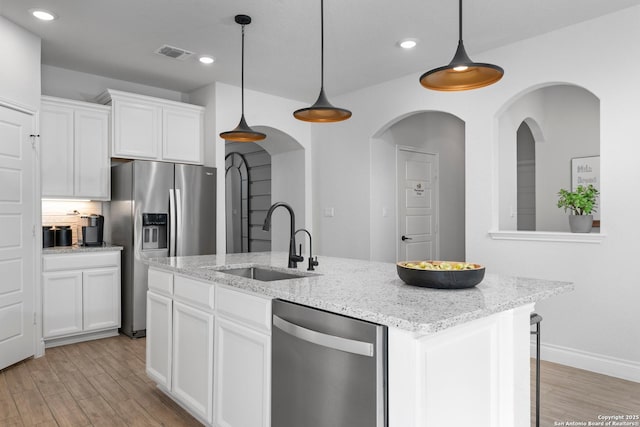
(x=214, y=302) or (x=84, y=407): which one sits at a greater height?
(x=214, y=302)

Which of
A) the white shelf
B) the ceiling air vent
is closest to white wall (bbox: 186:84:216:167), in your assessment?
the ceiling air vent

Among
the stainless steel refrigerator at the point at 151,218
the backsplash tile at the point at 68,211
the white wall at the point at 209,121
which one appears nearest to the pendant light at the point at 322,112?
the stainless steel refrigerator at the point at 151,218

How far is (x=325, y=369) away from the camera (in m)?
1.63

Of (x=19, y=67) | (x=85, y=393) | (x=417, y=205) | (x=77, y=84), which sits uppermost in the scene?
(x=77, y=84)

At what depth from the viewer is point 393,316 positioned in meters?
1.37

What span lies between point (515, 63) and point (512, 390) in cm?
302

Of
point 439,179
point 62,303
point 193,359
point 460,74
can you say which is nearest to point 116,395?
point 193,359

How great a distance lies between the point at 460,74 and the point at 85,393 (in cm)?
308

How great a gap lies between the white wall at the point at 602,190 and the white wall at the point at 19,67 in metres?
3.53

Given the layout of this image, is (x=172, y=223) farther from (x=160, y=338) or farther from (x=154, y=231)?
(x=160, y=338)

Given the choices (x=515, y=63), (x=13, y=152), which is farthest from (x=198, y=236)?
(x=515, y=63)

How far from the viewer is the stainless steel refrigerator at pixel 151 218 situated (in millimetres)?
4266

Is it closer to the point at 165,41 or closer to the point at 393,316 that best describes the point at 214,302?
the point at 393,316

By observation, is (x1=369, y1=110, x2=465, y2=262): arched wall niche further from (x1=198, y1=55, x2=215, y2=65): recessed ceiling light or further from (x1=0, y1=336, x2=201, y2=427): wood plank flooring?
(x1=0, y1=336, x2=201, y2=427): wood plank flooring
